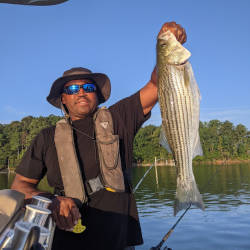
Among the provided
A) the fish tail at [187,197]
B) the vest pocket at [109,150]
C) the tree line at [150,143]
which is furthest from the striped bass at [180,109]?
the tree line at [150,143]

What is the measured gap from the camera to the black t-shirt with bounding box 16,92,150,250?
311 cm

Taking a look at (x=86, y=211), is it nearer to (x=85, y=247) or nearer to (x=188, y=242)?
(x=85, y=247)

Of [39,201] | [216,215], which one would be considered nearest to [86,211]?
[39,201]

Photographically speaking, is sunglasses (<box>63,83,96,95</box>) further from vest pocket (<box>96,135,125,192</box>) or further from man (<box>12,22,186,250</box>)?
vest pocket (<box>96,135,125,192</box>)

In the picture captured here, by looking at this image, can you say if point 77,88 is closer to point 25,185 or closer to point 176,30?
point 25,185

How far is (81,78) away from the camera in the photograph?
3783mm

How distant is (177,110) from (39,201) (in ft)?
5.33

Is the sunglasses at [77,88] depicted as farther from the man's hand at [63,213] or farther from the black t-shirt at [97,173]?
the man's hand at [63,213]

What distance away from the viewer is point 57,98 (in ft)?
13.5

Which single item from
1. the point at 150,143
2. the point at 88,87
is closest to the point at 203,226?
the point at 88,87

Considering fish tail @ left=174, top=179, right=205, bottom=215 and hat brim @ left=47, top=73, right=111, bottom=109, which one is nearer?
fish tail @ left=174, top=179, right=205, bottom=215

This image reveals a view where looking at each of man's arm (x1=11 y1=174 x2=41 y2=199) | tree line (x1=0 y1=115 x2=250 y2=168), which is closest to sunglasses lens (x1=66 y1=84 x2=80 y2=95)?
man's arm (x1=11 y1=174 x2=41 y2=199)

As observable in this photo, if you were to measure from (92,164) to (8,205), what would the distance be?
1221 millimetres

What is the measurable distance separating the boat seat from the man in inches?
24.9
